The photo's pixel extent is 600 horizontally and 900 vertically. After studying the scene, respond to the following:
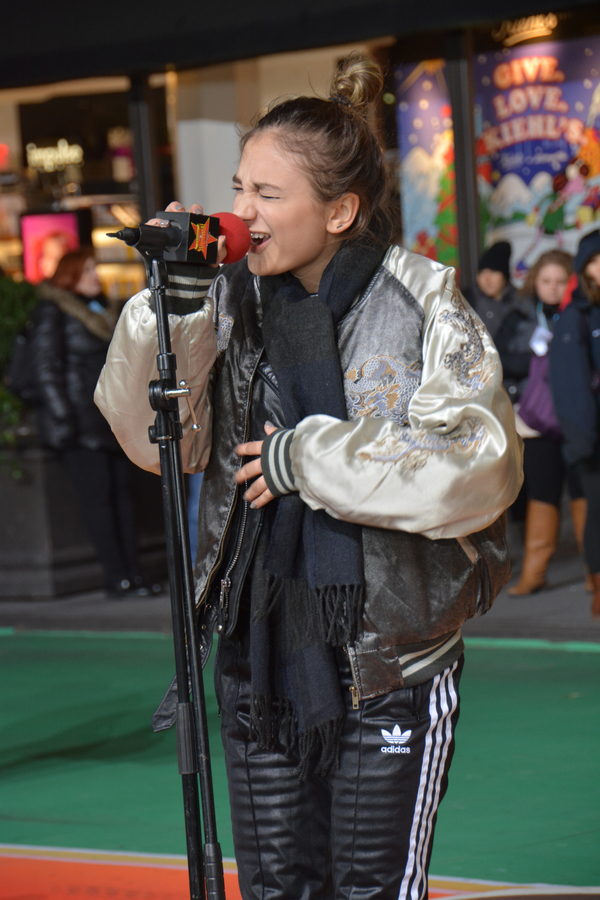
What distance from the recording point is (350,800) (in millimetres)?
1991

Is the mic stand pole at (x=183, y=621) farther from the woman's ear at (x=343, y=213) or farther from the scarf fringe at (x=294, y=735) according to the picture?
the woman's ear at (x=343, y=213)

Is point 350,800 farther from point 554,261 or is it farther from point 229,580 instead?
point 554,261

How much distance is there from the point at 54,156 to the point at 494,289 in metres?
4.86

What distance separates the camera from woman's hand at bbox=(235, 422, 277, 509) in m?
1.96

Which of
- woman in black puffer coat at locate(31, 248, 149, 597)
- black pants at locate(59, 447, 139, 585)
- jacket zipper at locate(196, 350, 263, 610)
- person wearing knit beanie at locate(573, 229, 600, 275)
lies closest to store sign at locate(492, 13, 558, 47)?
person wearing knit beanie at locate(573, 229, 600, 275)

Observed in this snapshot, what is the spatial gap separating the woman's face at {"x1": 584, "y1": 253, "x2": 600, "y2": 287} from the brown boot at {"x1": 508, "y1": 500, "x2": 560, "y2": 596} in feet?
4.75

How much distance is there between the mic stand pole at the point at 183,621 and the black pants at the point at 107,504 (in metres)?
5.63

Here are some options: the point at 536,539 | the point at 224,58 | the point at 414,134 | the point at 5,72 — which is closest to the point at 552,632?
the point at 536,539

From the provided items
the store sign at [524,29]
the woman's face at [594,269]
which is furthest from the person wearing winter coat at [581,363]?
the store sign at [524,29]

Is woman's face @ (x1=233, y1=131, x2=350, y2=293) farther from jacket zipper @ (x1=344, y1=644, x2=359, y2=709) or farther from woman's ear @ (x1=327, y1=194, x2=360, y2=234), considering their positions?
jacket zipper @ (x1=344, y1=644, x2=359, y2=709)

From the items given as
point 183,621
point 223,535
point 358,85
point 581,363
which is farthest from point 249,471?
point 581,363

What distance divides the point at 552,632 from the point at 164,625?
7.38 feet

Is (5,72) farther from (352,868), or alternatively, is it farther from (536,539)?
(352,868)

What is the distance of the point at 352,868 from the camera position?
1.99m
